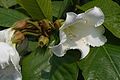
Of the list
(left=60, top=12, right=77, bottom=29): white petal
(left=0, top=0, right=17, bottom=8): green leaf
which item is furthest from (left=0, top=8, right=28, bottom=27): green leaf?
(left=60, top=12, right=77, bottom=29): white petal

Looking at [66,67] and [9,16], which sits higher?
[9,16]

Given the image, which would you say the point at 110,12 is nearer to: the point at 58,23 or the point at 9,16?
the point at 58,23

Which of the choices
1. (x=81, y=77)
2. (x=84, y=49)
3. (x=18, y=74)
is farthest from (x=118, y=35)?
Answer: (x=18, y=74)

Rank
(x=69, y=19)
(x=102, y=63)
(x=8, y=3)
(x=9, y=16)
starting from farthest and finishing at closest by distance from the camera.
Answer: (x=8, y=3), (x=9, y=16), (x=102, y=63), (x=69, y=19)

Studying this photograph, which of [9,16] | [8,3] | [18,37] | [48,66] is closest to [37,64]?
[48,66]

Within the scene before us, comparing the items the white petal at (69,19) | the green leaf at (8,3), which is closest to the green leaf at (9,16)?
the green leaf at (8,3)

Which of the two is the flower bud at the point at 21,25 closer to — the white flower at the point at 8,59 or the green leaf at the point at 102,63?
the white flower at the point at 8,59
